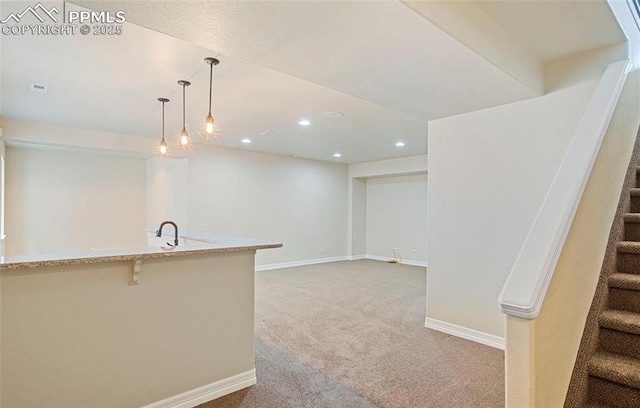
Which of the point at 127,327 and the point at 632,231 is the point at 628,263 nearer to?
the point at 632,231

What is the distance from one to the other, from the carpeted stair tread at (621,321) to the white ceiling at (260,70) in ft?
5.29

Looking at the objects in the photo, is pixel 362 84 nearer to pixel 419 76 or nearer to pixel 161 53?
pixel 419 76

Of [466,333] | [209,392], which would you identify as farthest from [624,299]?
[209,392]

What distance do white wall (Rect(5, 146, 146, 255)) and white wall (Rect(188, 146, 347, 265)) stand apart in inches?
56.8

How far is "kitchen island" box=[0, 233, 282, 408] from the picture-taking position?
165 centimetres

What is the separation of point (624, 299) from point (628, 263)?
0.31m

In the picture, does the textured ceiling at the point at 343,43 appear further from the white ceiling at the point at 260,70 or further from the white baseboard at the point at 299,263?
the white baseboard at the point at 299,263

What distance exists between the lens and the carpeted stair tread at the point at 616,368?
1548 millimetres

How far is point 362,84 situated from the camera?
8.22 feet

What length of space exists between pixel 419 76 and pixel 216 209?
4.82 meters

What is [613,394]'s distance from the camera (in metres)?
1.62

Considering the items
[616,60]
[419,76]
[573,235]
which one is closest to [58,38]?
[419,76]

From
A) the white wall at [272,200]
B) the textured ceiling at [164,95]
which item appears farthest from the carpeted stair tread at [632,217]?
the white wall at [272,200]

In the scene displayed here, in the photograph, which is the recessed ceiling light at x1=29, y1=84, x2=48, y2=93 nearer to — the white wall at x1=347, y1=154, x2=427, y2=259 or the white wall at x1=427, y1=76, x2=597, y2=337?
the white wall at x1=427, y1=76, x2=597, y2=337
